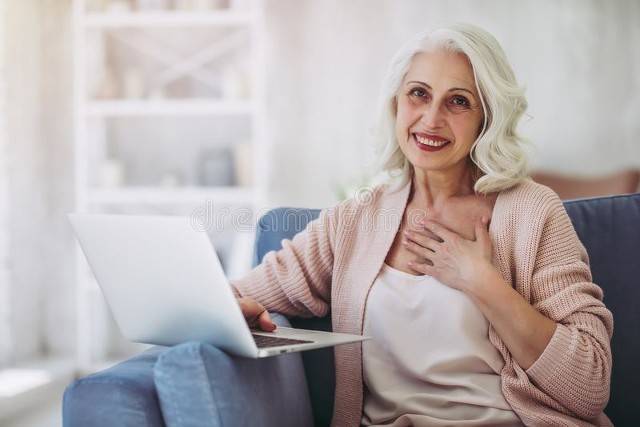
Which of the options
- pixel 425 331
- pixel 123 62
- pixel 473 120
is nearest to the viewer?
pixel 425 331

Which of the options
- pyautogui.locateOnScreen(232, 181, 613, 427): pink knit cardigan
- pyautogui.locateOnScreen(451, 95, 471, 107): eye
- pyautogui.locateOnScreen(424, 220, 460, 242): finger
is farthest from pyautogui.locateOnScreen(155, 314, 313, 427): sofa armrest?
pyautogui.locateOnScreen(451, 95, 471, 107): eye

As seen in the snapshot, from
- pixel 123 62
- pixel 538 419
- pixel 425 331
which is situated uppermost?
pixel 123 62

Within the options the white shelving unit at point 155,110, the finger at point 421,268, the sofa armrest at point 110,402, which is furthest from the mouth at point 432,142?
the white shelving unit at point 155,110

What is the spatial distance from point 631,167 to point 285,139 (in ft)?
6.37

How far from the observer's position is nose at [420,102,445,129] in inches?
60.9

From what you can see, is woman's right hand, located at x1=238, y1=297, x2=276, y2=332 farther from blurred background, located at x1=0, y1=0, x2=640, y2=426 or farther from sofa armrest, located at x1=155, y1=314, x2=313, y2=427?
blurred background, located at x1=0, y1=0, x2=640, y2=426

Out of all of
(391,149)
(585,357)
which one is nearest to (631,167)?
(391,149)

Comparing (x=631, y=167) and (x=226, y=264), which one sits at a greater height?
(x=631, y=167)

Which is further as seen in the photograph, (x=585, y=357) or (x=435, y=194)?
(x=435, y=194)

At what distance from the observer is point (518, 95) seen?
1538 mm

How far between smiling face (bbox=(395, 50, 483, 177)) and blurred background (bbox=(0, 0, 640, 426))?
2.26 meters

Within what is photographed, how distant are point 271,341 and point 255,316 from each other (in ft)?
0.59

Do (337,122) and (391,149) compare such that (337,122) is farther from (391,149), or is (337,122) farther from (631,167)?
(391,149)

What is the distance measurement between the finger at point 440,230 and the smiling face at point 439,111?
12 centimetres
